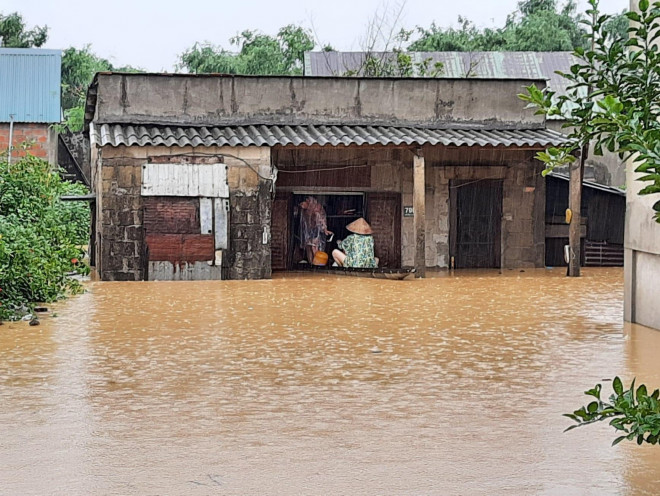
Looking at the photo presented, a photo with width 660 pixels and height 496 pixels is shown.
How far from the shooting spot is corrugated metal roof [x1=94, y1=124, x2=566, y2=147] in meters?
18.7

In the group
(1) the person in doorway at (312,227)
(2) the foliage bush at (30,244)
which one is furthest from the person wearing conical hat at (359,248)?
(2) the foliage bush at (30,244)

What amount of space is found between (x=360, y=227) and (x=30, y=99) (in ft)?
45.0

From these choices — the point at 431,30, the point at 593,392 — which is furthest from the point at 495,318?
the point at 431,30

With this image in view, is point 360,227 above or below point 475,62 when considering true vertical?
below

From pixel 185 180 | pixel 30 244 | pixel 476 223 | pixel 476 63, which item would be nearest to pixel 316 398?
pixel 30 244

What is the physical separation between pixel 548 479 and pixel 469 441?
2.96ft

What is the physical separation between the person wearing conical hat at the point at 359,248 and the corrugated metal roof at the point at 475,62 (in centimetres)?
1227

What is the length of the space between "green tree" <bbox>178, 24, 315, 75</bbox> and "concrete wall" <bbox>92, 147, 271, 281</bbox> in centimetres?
2643

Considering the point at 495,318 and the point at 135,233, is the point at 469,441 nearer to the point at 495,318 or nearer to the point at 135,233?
the point at 495,318

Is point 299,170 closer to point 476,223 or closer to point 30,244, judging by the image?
point 476,223

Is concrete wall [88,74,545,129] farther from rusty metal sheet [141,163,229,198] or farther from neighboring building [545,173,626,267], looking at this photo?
neighboring building [545,173,626,267]

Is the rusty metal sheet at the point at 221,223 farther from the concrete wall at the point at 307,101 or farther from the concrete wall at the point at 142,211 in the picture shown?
the concrete wall at the point at 307,101

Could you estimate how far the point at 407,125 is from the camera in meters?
20.8

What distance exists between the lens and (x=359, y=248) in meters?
21.1
